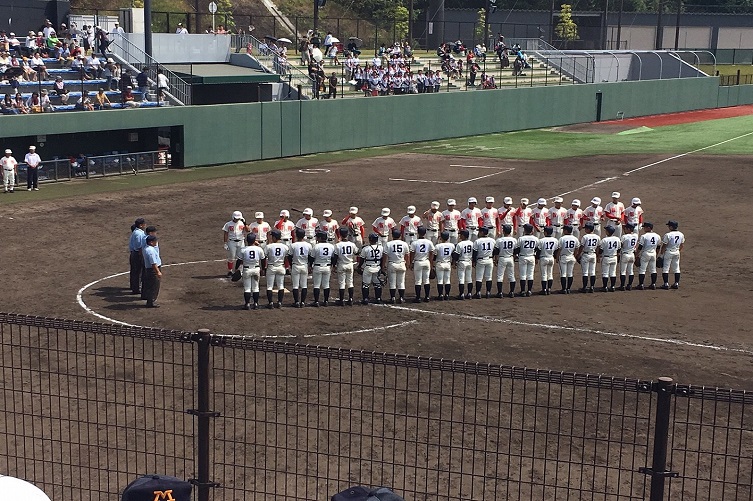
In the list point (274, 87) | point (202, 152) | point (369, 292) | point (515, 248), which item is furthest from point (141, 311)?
point (274, 87)

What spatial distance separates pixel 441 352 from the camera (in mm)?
16953

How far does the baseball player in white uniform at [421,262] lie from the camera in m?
20.5

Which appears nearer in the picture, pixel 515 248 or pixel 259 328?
pixel 259 328

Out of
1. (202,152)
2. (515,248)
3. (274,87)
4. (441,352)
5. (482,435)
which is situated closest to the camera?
(482,435)

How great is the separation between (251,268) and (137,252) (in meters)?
2.64

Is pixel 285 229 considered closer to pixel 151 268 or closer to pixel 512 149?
pixel 151 268

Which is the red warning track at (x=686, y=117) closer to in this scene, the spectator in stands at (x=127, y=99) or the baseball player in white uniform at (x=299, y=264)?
the spectator in stands at (x=127, y=99)

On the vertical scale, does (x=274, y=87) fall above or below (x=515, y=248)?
above

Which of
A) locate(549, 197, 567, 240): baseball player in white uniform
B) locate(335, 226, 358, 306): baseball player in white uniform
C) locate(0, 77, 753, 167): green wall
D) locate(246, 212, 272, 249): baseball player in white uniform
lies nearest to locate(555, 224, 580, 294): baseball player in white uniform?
locate(549, 197, 567, 240): baseball player in white uniform

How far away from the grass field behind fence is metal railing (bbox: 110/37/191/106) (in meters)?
3.20

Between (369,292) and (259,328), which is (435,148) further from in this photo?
(259,328)

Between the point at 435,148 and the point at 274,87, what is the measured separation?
8467mm

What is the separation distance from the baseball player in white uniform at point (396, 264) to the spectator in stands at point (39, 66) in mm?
23300

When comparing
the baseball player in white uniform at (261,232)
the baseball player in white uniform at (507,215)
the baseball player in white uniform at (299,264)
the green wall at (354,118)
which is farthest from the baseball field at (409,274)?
the baseball player in white uniform at (507,215)
